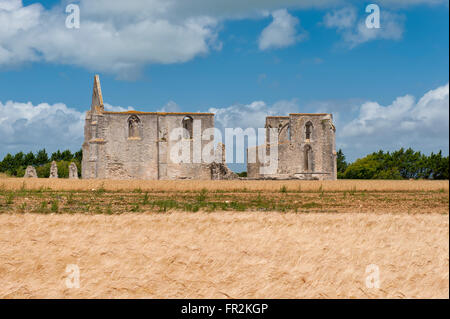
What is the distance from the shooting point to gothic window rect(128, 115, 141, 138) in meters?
42.8

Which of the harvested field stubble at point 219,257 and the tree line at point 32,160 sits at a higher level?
the tree line at point 32,160

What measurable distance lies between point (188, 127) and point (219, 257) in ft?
122

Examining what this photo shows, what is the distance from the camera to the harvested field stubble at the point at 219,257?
6.11m

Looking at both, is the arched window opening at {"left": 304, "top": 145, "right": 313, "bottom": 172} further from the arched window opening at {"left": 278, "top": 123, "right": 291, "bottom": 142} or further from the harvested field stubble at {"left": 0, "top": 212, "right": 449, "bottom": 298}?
Result: the harvested field stubble at {"left": 0, "top": 212, "right": 449, "bottom": 298}

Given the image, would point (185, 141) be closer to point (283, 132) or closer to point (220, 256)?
point (283, 132)

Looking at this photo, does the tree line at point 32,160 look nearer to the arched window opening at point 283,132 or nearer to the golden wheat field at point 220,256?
the arched window opening at point 283,132

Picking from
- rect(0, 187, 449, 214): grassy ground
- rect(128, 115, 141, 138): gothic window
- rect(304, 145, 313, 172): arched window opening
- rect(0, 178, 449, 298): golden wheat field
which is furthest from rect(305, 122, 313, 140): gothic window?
rect(0, 178, 449, 298): golden wheat field

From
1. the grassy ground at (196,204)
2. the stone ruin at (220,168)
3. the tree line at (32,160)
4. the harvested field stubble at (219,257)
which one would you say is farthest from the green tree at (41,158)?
the harvested field stubble at (219,257)

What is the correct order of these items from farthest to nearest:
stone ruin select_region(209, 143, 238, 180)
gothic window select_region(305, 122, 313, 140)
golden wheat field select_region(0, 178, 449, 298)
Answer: gothic window select_region(305, 122, 313, 140) → stone ruin select_region(209, 143, 238, 180) → golden wheat field select_region(0, 178, 449, 298)

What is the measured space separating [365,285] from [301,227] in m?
2.09

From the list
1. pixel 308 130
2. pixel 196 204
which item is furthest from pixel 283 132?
pixel 196 204

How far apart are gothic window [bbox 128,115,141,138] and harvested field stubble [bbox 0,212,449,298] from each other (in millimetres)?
34732
